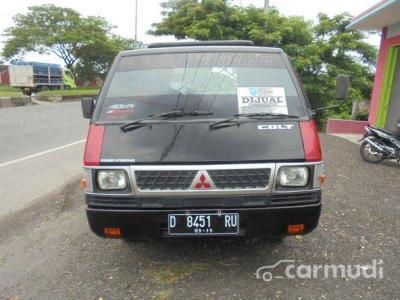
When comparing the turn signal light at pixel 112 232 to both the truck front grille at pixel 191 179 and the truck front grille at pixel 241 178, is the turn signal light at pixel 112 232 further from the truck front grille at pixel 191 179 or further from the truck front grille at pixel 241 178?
the truck front grille at pixel 241 178

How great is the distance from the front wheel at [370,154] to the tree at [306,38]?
643cm

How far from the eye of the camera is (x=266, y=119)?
10.9ft

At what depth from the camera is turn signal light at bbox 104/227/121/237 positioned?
3145 mm

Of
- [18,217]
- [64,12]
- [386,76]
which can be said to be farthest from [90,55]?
[18,217]

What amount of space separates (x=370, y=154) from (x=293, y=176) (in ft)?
18.7

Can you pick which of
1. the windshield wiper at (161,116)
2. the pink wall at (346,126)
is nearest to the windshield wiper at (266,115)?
the windshield wiper at (161,116)

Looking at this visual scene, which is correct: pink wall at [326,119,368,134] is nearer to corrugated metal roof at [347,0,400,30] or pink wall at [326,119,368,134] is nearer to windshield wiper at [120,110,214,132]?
corrugated metal roof at [347,0,400,30]

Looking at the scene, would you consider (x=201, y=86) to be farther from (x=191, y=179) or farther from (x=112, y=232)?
(x=112, y=232)

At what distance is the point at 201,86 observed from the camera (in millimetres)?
3613

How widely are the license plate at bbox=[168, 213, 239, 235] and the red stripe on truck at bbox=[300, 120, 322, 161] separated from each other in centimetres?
74

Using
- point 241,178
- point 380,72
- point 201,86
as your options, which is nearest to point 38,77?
point 380,72

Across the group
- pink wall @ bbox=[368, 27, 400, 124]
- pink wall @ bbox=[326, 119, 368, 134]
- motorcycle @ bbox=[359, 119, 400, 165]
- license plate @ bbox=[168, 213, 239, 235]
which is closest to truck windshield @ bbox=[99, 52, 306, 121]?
license plate @ bbox=[168, 213, 239, 235]

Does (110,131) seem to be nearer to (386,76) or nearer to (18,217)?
(18,217)

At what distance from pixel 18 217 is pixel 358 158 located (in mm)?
6601
